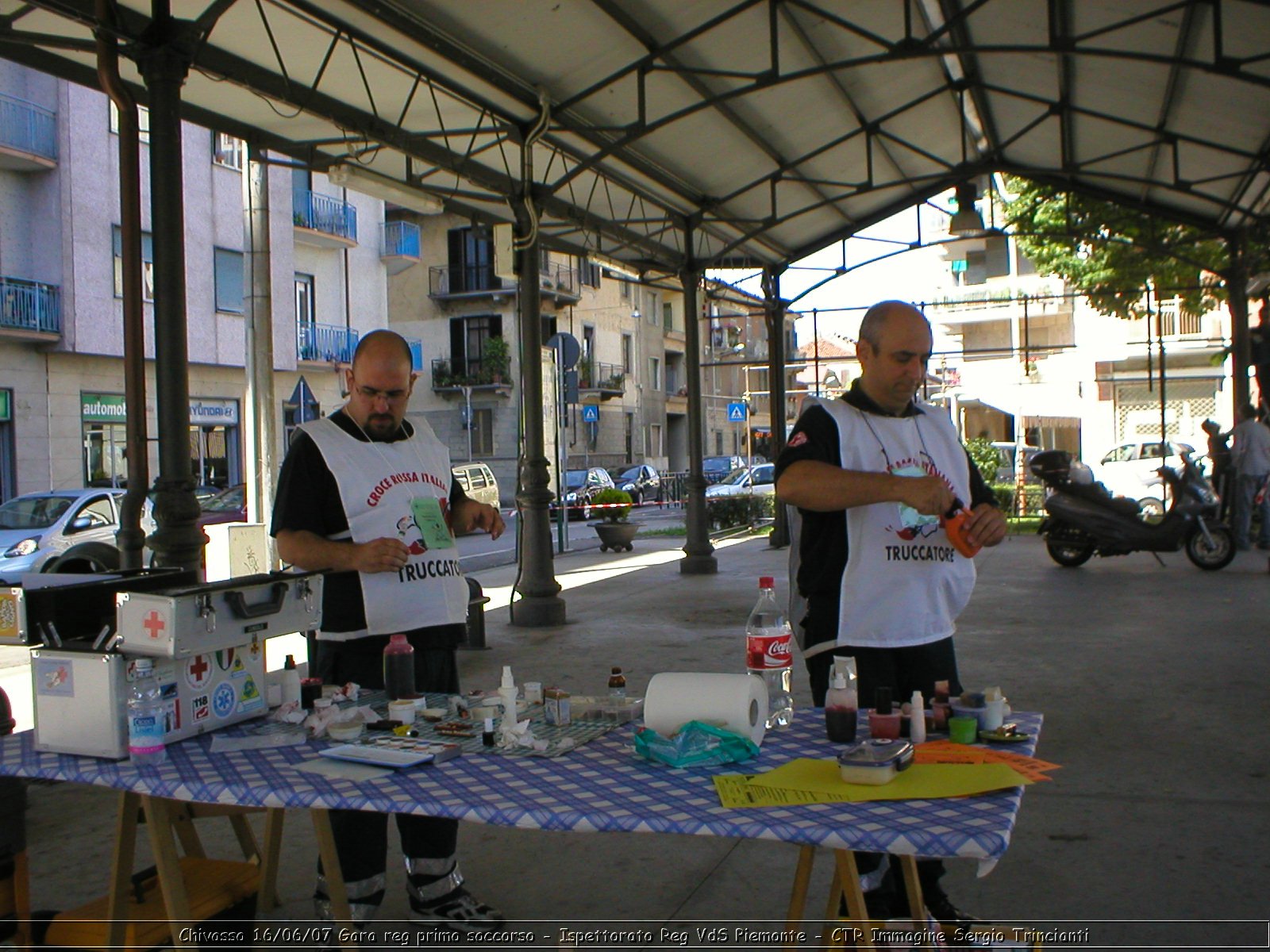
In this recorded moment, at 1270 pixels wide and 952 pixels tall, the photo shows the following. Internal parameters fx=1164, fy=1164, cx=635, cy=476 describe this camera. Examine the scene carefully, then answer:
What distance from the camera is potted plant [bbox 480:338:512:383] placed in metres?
41.7

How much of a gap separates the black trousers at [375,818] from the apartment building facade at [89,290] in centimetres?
1611

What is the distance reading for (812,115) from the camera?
11539mm

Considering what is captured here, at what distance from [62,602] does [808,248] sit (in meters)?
14.6

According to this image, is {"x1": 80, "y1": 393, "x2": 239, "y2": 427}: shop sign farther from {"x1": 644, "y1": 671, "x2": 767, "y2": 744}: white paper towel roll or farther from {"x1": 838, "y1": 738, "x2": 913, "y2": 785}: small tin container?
{"x1": 838, "y1": 738, "x2": 913, "y2": 785}: small tin container

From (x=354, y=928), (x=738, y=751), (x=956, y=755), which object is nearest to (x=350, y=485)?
(x=354, y=928)

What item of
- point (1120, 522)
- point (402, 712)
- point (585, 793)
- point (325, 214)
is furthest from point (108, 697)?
point (325, 214)

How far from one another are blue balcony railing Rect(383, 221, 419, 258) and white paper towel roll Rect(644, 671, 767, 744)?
3014 cm

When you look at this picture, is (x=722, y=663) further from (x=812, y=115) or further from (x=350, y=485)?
(x=812, y=115)

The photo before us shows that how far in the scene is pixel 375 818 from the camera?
134 inches

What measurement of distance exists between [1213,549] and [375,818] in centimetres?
1187

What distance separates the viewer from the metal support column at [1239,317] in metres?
15.3

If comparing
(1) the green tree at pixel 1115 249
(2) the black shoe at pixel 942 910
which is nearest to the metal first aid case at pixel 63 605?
(2) the black shoe at pixel 942 910

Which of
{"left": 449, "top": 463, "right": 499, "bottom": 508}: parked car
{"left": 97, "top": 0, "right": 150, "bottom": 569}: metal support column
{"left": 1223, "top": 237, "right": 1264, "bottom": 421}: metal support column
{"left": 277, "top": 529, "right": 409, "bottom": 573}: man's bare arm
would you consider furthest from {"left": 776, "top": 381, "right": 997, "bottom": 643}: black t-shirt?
{"left": 449, "top": 463, "right": 499, "bottom": 508}: parked car

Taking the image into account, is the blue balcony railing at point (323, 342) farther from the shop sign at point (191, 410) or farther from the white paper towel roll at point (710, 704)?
the white paper towel roll at point (710, 704)
